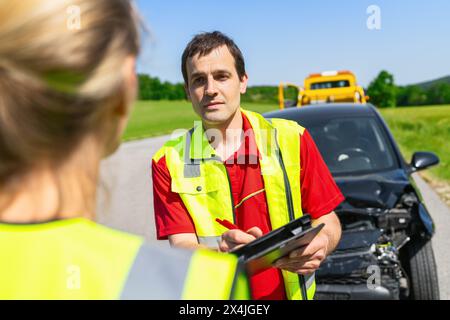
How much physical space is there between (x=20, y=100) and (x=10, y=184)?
0.14 meters

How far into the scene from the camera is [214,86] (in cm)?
261

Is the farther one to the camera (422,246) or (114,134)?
(422,246)

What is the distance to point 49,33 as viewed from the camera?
0.96 meters

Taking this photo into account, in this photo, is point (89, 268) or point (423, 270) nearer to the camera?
point (89, 268)

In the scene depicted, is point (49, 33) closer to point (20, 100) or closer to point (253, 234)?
point (20, 100)

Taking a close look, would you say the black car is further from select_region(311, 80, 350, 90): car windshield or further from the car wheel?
select_region(311, 80, 350, 90): car windshield

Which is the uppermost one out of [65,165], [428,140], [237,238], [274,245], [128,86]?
[128,86]

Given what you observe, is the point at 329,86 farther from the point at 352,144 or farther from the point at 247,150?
the point at 247,150

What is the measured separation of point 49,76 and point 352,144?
193 inches

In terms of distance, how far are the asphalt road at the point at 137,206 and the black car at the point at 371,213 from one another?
73 centimetres

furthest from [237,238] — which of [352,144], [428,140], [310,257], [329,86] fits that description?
[428,140]

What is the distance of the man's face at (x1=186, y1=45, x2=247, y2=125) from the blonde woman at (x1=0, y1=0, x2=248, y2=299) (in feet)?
5.05

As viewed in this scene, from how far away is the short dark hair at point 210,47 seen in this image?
2.67 metres
